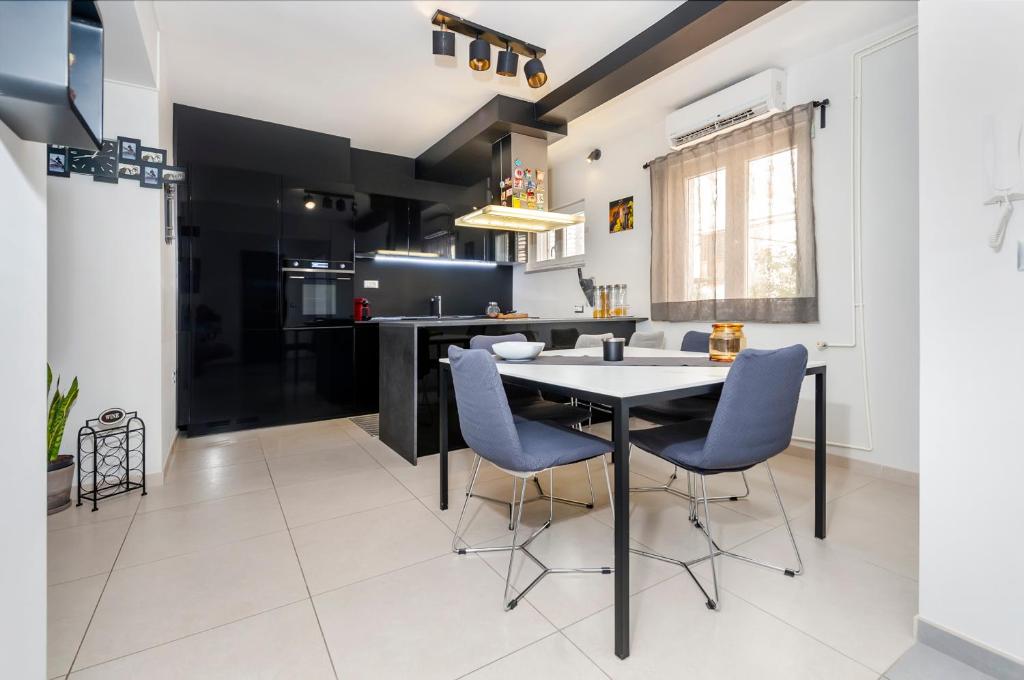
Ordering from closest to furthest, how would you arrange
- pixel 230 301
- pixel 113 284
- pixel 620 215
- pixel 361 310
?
Answer: pixel 113 284
pixel 230 301
pixel 620 215
pixel 361 310

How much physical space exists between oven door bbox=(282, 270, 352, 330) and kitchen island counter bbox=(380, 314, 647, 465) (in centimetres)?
104

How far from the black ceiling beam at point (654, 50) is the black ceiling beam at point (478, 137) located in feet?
0.55

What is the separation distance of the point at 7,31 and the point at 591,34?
9.30 ft

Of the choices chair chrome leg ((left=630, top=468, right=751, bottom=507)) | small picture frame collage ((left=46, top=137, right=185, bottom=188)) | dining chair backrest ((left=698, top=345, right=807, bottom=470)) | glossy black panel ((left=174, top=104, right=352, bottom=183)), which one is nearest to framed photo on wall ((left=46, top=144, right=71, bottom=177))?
small picture frame collage ((left=46, top=137, right=185, bottom=188))

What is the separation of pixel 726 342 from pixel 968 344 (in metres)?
0.90

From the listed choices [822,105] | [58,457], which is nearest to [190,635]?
[58,457]

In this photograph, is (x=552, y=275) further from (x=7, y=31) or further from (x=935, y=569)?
(x=7, y=31)

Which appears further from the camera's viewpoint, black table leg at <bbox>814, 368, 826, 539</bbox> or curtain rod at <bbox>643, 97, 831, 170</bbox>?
curtain rod at <bbox>643, 97, 831, 170</bbox>

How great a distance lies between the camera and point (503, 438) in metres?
1.59

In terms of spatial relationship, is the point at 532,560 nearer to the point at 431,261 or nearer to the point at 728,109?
the point at 728,109

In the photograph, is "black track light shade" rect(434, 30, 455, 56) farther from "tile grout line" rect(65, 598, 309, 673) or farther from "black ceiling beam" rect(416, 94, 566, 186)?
"tile grout line" rect(65, 598, 309, 673)

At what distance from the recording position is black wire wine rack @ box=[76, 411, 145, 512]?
8.25 ft

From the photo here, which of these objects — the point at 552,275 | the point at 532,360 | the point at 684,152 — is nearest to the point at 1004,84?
the point at 532,360

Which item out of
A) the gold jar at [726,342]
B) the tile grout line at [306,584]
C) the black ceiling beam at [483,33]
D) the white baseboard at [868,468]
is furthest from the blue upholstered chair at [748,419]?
the black ceiling beam at [483,33]
